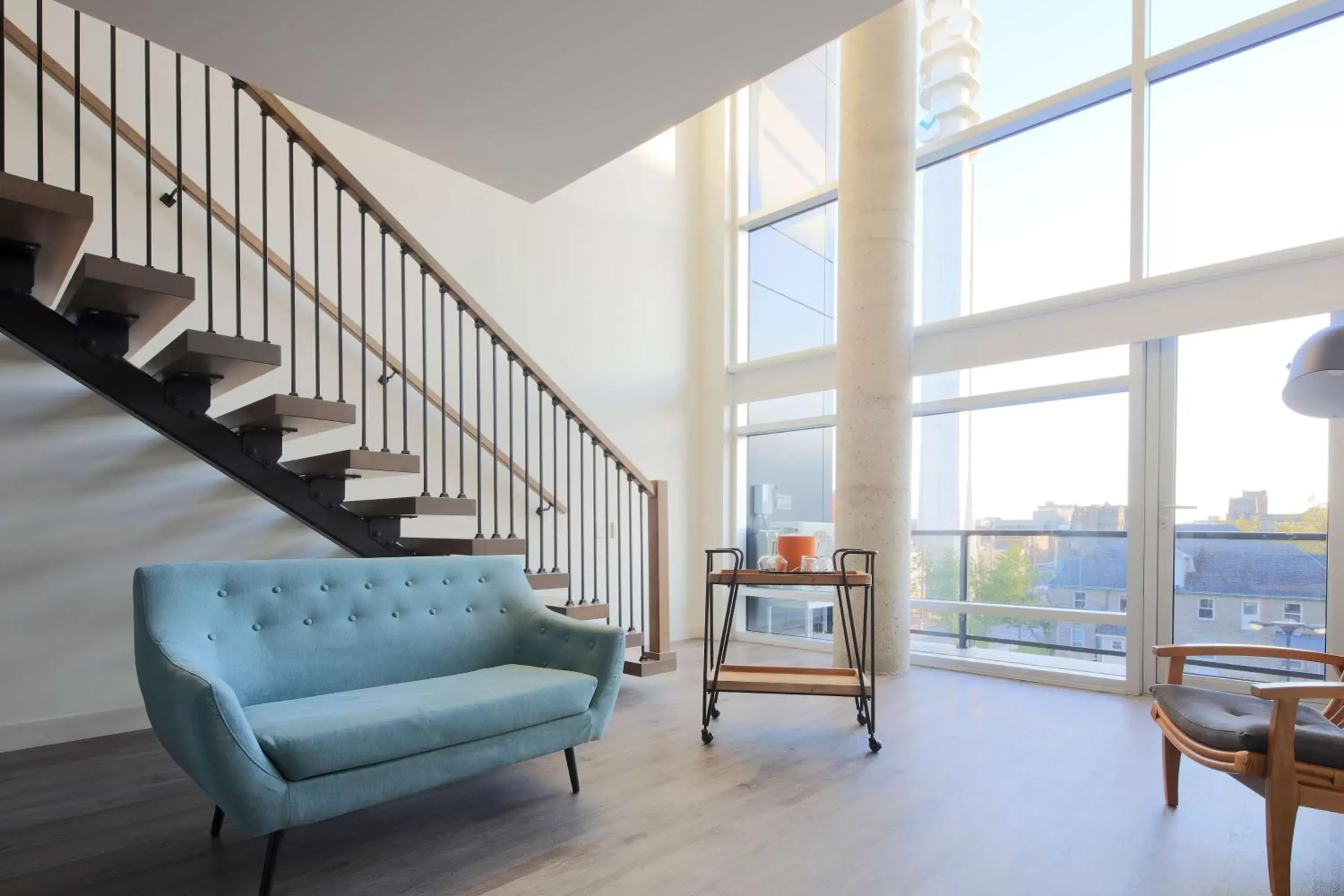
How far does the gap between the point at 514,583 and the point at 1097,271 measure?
4.12 metres

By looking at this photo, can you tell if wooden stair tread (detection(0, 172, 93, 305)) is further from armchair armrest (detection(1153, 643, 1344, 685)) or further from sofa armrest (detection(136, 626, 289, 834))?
armchair armrest (detection(1153, 643, 1344, 685))

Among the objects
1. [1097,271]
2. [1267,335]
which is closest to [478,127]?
[1097,271]

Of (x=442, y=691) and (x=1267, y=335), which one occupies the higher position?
(x=1267, y=335)

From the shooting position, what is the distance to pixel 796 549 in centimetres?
382

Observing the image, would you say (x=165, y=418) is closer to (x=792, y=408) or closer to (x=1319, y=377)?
(x=1319, y=377)

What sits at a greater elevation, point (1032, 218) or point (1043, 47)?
point (1043, 47)

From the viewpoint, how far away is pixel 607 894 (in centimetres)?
213

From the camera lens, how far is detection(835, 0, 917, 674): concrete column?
5.06 m

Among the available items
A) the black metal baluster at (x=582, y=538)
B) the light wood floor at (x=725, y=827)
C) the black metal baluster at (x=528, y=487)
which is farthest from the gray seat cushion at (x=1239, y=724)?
the black metal baluster at (x=528, y=487)

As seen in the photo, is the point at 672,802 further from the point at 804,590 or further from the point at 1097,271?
the point at 1097,271

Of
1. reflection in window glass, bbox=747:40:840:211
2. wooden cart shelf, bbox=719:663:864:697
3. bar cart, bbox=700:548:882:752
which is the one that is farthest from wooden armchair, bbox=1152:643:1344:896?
reflection in window glass, bbox=747:40:840:211

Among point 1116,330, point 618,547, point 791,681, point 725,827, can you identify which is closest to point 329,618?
point 725,827

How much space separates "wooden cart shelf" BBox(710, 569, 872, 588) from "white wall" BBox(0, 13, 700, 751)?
7.36 ft

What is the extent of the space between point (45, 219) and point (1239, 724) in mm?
4137
